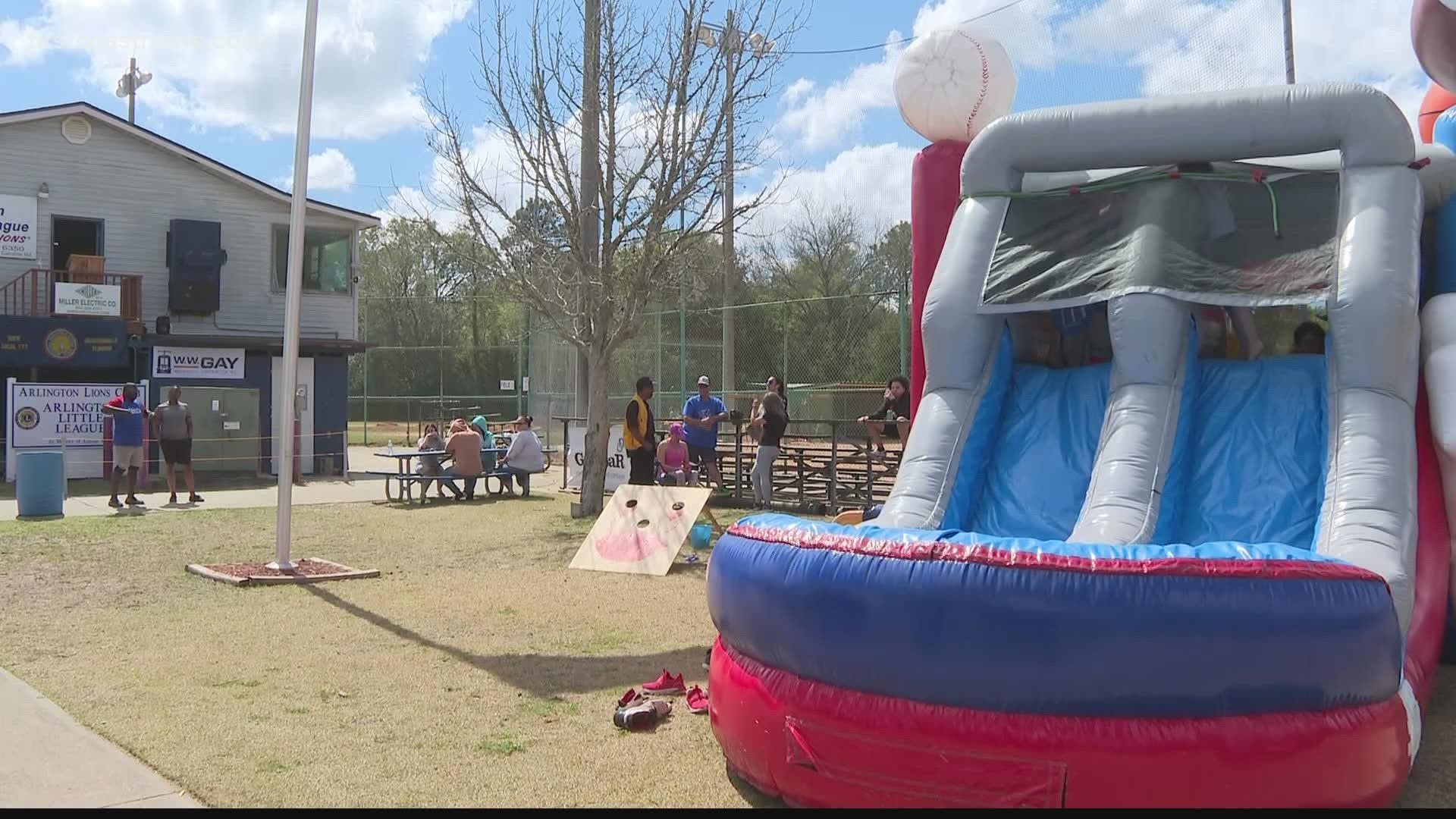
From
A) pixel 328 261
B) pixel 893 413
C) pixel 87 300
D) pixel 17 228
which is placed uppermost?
pixel 17 228

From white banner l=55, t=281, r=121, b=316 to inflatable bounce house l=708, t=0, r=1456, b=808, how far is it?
16.1 metres

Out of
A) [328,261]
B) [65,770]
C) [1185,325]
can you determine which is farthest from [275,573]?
[328,261]

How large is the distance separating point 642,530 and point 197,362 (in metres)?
13.1

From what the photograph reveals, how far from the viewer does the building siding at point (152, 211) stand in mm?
20188

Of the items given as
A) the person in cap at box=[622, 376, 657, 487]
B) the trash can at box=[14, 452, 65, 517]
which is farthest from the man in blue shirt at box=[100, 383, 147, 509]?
the person in cap at box=[622, 376, 657, 487]

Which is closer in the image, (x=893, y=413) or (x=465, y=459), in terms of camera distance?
(x=893, y=413)

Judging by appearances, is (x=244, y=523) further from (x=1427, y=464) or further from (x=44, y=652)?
(x=1427, y=464)

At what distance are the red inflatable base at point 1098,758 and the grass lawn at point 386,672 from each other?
1.87 ft

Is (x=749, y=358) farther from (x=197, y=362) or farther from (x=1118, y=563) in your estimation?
(x=1118, y=563)

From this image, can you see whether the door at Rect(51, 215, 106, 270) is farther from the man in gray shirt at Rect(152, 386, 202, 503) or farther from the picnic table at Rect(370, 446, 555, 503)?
the picnic table at Rect(370, 446, 555, 503)

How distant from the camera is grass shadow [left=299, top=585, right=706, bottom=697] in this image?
246 inches

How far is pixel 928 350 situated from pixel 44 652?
543cm

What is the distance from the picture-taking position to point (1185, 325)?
252 inches

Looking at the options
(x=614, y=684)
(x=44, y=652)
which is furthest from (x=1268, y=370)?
(x=44, y=652)
